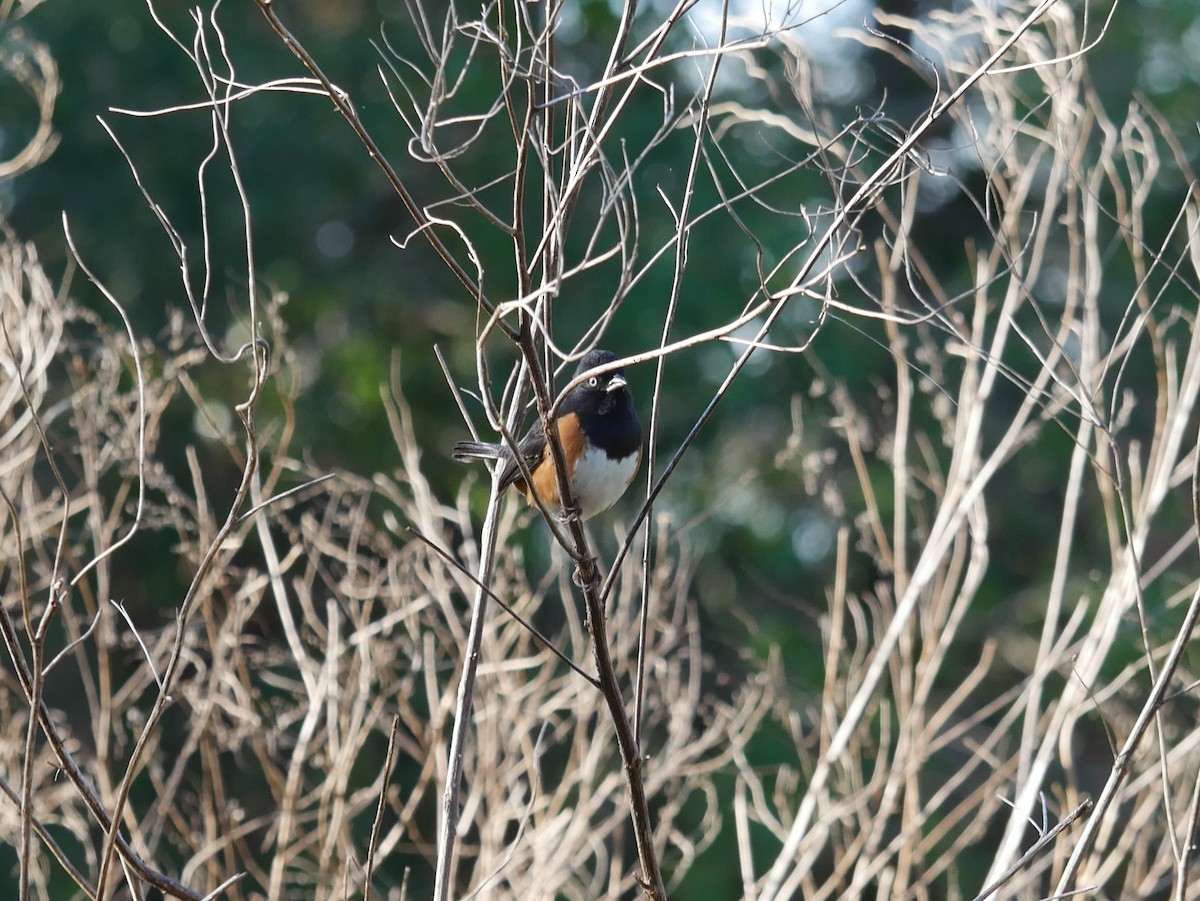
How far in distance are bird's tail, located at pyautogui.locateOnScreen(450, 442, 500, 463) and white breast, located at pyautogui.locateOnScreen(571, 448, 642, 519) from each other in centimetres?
24

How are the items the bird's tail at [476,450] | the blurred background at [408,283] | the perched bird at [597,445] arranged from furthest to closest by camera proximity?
the blurred background at [408,283] → the bird's tail at [476,450] → the perched bird at [597,445]

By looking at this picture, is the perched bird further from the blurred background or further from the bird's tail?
the blurred background

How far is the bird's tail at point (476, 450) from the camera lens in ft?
12.1

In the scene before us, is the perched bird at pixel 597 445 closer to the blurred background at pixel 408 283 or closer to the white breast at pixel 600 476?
the white breast at pixel 600 476

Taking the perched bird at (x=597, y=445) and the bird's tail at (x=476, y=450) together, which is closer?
the perched bird at (x=597, y=445)

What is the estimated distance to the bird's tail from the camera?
369 cm

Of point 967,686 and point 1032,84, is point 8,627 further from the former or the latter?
point 1032,84

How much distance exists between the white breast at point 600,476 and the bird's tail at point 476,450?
242 mm

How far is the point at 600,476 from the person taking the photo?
11.8 ft

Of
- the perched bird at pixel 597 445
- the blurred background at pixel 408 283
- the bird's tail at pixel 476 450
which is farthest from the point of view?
the blurred background at pixel 408 283

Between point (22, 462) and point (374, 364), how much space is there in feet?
16.3

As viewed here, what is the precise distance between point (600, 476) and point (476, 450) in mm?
399

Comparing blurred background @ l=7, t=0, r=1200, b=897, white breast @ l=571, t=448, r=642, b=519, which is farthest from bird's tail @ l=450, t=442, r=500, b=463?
blurred background @ l=7, t=0, r=1200, b=897

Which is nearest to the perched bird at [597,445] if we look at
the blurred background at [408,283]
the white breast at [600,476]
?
the white breast at [600,476]
